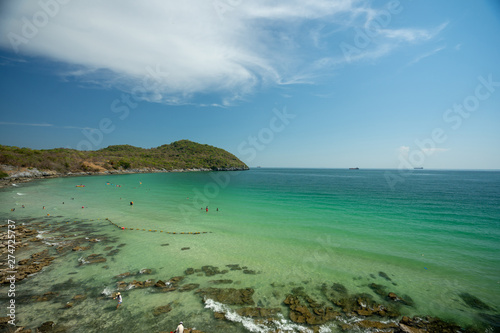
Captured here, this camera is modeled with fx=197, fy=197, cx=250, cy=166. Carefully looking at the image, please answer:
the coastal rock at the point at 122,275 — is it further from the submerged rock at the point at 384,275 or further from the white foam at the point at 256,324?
the submerged rock at the point at 384,275

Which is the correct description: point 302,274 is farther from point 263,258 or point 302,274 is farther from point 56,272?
point 56,272

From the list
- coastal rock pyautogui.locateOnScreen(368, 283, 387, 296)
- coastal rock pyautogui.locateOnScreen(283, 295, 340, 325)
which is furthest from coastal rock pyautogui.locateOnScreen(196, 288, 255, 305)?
coastal rock pyautogui.locateOnScreen(368, 283, 387, 296)

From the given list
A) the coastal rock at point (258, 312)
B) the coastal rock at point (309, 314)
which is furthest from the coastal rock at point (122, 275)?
the coastal rock at point (309, 314)

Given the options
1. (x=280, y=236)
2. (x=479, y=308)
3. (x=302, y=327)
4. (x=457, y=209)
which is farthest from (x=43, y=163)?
(x=457, y=209)

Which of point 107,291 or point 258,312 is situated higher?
point 107,291

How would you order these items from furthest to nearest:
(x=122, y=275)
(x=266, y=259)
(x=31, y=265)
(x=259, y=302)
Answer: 1. (x=266, y=259)
2. (x=31, y=265)
3. (x=122, y=275)
4. (x=259, y=302)

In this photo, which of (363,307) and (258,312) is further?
(363,307)

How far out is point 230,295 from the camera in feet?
40.7

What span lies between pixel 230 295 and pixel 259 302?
1874mm

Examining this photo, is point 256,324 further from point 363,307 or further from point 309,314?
point 363,307

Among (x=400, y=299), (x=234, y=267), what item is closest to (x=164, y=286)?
(x=234, y=267)

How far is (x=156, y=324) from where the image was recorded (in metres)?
10.0

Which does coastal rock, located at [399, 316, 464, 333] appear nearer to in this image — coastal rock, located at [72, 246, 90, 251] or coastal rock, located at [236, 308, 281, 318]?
coastal rock, located at [236, 308, 281, 318]

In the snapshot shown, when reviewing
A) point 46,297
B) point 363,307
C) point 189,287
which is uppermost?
point 46,297
